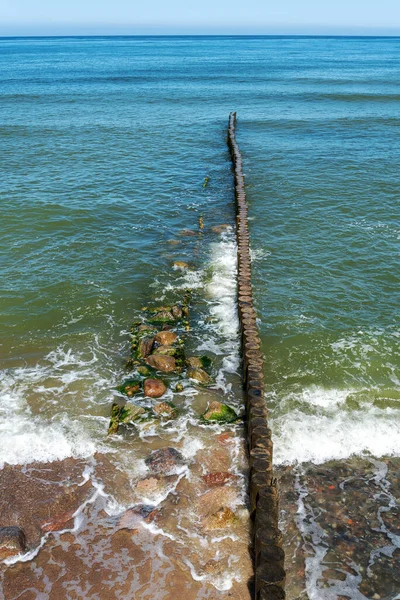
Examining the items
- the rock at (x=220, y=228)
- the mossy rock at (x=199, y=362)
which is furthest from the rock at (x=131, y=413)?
the rock at (x=220, y=228)

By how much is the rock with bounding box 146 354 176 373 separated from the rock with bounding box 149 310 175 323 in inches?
93.3

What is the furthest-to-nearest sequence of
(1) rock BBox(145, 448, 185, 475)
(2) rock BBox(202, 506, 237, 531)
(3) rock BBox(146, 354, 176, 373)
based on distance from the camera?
(3) rock BBox(146, 354, 176, 373) → (1) rock BBox(145, 448, 185, 475) → (2) rock BBox(202, 506, 237, 531)

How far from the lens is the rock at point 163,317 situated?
17703 millimetres

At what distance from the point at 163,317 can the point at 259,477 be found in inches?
329

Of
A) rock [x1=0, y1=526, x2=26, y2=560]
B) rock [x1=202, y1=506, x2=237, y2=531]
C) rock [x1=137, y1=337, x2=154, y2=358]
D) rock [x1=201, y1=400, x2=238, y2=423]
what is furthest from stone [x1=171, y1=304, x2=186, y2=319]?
rock [x1=0, y1=526, x2=26, y2=560]

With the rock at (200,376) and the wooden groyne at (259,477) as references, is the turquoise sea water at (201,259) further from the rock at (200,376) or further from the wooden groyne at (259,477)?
the rock at (200,376)

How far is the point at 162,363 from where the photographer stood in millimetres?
15367

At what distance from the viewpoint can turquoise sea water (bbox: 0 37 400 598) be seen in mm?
13914

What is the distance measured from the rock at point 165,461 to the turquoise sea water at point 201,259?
1.76m

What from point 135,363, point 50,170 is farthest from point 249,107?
point 135,363

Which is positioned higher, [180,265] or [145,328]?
[180,265]

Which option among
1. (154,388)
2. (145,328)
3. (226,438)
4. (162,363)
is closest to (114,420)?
(154,388)

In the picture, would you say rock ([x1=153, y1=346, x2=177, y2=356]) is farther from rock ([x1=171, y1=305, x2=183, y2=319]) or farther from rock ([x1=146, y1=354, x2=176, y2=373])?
rock ([x1=171, y1=305, x2=183, y2=319])

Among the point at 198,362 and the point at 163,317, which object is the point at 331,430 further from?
the point at 163,317
